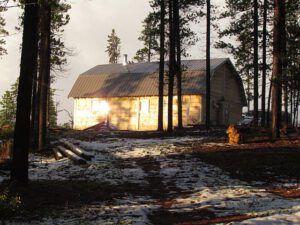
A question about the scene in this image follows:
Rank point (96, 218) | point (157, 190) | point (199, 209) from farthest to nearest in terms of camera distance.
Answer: point (157, 190) < point (199, 209) < point (96, 218)

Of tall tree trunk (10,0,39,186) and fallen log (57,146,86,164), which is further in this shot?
fallen log (57,146,86,164)

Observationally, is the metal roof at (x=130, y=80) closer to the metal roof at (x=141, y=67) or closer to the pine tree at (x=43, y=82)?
the metal roof at (x=141, y=67)

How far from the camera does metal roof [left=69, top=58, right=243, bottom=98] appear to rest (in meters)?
39.8

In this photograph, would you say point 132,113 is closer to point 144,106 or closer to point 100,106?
point 144,106

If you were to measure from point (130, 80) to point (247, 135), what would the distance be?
80.4 ft

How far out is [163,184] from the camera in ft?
41.4

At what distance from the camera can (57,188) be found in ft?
36.9

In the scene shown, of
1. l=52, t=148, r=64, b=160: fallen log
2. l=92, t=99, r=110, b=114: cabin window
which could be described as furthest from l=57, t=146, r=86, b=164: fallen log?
l=92, t=99, r=110, b=114: cabin window

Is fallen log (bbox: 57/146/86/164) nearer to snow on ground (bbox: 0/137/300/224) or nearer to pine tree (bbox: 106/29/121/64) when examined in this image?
snow on ground (bbox: 0/137/300/224)

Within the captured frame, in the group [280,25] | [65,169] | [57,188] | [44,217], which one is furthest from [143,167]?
[280,25]

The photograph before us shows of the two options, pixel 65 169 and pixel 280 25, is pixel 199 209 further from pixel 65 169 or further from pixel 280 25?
pixel 280 25

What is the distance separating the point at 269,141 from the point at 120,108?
24.4 m

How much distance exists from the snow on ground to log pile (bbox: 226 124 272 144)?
2.40 meters

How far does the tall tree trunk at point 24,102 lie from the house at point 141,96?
91.9 feet
